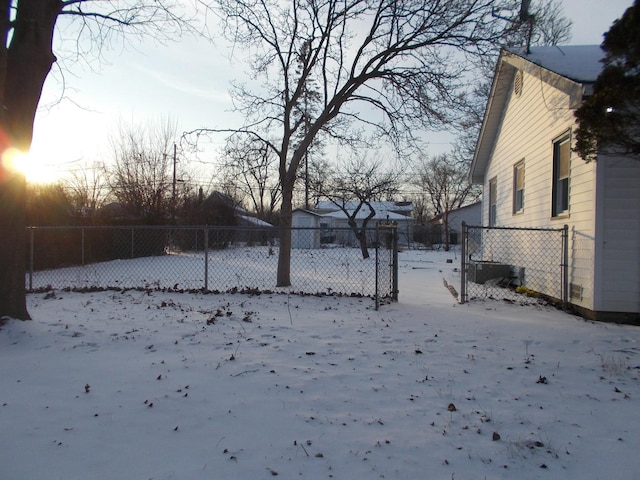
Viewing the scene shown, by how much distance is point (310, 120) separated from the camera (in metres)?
10.8

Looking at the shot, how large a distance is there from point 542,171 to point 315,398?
7564 mm

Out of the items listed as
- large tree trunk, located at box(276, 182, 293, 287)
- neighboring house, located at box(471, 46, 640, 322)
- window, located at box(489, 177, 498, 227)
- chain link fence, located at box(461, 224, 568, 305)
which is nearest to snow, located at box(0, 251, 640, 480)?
neighboring house, located at box(471, 46, 640, 322)

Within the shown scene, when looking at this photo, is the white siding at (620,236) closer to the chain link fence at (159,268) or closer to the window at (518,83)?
the chain link fence at (159,268)

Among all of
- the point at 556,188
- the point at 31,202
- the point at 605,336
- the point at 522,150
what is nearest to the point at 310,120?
the point at 522,150

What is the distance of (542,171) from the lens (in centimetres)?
859

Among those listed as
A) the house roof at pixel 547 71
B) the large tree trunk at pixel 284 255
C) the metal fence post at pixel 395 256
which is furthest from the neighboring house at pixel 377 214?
the metal fence post at pixel 395 256

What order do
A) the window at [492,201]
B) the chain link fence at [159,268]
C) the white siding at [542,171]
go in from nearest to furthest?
the white siding at [542,171] < the chain link fence at [159,268] < the window at [492,201]

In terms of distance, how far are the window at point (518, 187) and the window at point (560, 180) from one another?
2.43m

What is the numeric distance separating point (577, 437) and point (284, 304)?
516 cm

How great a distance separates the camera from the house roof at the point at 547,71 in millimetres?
6277

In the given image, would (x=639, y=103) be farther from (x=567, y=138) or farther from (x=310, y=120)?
(x=310, y=120)

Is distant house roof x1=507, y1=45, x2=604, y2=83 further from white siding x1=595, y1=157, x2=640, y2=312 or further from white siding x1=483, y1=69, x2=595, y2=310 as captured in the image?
white siding x1=595, y1=157, x2=640, y2=312

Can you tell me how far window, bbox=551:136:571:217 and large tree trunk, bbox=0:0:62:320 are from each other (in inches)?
337

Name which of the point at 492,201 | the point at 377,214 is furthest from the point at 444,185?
the point at 492,201
